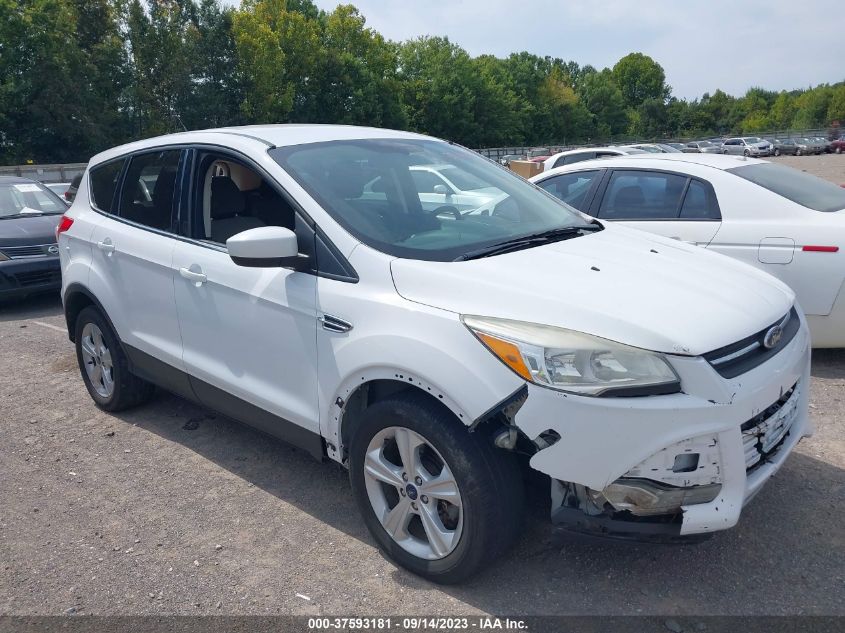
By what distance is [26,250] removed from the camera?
337 inches

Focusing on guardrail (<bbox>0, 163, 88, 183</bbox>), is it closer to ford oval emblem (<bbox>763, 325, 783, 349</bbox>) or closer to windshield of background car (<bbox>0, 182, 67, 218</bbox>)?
windshield of background car (<bbox>0, 182, 67, 218</bbox>)

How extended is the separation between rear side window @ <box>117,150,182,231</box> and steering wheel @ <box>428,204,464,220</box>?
1.57 meters

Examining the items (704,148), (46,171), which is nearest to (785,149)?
(704,148)

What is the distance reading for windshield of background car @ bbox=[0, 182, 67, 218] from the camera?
30.9 ft

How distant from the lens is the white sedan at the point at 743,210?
198 inches

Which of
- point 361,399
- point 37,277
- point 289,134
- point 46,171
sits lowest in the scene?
point 37,277

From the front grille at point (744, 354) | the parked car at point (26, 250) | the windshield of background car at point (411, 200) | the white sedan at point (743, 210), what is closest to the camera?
the front grille at point (744, 354)

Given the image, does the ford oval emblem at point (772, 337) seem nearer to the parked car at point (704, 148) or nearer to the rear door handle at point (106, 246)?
the rear door handle at point (106, 246)

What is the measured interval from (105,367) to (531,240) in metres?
3.09

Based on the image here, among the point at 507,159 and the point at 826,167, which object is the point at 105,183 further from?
the point at 826,167

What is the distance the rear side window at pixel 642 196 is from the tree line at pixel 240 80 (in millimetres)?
44894

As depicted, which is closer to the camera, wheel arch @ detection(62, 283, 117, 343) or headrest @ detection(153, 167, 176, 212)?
headrest @ detection(153, 167, 176, 212)

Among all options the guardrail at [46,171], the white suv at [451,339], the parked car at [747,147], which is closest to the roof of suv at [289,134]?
the white suv at [451,339]

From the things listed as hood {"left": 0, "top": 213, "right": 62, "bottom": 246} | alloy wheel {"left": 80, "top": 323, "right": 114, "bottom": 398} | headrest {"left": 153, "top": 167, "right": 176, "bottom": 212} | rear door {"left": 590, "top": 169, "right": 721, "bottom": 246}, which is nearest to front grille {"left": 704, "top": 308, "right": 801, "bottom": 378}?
rear door {"left": 590, "top": 169, "right": 721, "bottom": 246}
